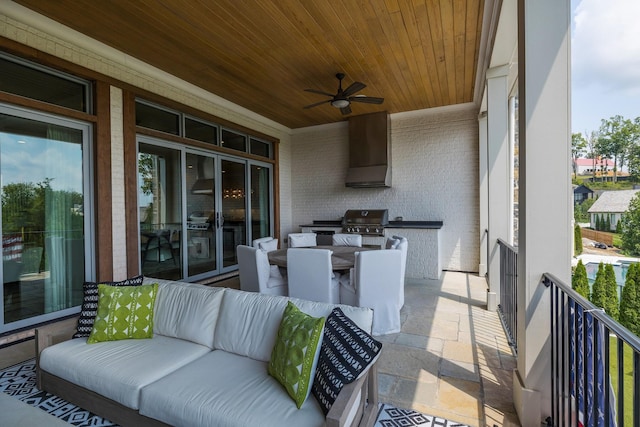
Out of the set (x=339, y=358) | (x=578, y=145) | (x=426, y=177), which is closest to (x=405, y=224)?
(x=426, y=177)

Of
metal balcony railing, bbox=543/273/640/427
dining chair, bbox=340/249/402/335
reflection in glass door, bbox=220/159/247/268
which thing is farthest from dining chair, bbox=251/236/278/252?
metal balcony railing, bbox=543/273/640/427

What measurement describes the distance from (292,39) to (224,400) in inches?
138

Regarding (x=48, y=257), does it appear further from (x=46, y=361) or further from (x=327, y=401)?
(x=327, y=401)

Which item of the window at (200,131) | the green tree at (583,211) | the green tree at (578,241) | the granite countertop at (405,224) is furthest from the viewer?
the granite countertop at (405,224)

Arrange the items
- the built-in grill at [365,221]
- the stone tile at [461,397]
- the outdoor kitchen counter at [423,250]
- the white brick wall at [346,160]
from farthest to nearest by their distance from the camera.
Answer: the built-in grill at [365,221] < the outdoor kitchen counter at [423,250] < the white brick wall at [346,160] < the stone tile at [461,397]

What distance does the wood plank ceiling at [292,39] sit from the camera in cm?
295

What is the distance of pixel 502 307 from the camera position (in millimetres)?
3609

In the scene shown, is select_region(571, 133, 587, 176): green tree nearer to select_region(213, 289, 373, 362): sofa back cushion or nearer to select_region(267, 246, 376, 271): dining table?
select_region(213, 289, 373, 362): sofa back cushion

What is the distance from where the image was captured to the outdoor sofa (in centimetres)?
140

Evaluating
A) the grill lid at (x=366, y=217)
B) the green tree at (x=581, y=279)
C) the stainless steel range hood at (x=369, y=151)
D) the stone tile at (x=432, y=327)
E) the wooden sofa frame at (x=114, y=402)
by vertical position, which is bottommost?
the stone tile at (x=432, y=327)

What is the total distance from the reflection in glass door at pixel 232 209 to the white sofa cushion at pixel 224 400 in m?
4.04

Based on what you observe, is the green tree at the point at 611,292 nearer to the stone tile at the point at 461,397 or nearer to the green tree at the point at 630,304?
the green tree at the point at 630,304

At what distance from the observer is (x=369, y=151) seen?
6.38 meters

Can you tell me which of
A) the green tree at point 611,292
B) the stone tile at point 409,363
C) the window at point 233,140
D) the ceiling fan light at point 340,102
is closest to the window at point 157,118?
the window at point 233,140
